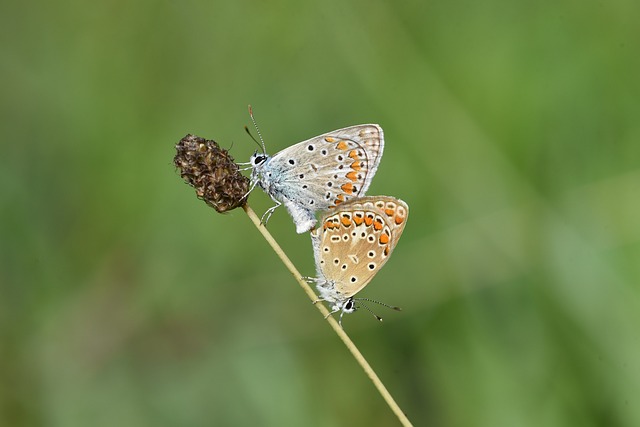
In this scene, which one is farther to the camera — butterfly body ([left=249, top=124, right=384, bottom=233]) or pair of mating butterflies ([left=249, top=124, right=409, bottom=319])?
butterfly body ([left=249, top=124, right=384, bottom=233])

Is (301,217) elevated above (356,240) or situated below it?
above

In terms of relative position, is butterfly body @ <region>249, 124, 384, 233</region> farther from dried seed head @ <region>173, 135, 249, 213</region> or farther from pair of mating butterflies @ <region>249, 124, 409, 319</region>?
dried seed head @ <region>173, 135, 249, 213</region>

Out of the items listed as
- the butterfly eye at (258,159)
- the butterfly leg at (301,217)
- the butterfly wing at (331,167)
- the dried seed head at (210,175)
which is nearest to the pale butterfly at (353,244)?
the butterfly leg at (301,217)

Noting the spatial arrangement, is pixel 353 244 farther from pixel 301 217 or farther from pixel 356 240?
pixel 301 217

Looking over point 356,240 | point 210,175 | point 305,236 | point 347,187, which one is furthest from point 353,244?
point 305,236

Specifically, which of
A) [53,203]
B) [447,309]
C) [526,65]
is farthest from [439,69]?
[53,203]

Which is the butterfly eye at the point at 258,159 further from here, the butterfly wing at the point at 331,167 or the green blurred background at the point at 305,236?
the green blurred background at the point at 305,236

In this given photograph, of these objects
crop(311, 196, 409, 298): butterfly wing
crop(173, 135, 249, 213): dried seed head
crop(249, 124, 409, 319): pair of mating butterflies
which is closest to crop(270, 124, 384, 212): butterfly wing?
crop(249, 124, 409, 319): pair of mating butterflies

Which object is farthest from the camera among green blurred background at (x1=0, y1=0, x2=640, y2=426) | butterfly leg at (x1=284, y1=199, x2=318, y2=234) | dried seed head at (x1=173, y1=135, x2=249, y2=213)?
green blurred background at (x1=0, y1=0, x2=640, y2=426)
